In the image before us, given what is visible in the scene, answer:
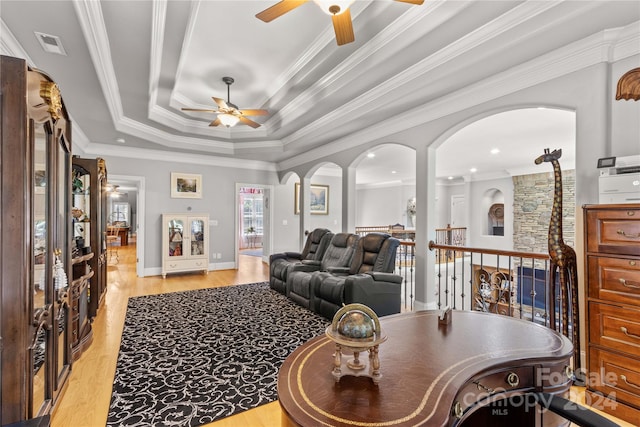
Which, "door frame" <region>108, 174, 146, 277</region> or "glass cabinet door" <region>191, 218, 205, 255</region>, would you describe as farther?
"glass cabinet door" <region>191, 218, 205, 255</region>

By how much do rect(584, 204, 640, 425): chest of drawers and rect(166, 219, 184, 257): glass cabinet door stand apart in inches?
257

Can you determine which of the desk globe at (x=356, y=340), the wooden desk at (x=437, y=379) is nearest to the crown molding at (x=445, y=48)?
the wooden desk at (x=437, y=379)

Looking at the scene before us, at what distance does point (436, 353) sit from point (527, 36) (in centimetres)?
254

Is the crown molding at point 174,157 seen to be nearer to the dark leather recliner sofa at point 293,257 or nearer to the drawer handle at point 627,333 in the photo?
the dark leather recliner sofa at point 293,257

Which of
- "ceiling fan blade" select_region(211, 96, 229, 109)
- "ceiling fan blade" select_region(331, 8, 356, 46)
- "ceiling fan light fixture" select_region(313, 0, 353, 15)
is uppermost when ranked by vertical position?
"ceiling fan blade" select_region(211, 96, 229, 109)

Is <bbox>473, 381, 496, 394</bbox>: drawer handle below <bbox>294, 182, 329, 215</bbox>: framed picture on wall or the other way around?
below

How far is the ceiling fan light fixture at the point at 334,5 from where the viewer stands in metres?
1.80

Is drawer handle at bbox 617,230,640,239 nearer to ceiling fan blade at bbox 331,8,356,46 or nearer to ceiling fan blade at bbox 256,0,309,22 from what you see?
ceiling fan blade at bbox 331,8,356,46

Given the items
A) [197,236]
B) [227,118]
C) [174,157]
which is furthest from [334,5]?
[174,157]

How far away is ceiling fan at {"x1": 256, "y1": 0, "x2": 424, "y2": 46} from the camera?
5.98 feet

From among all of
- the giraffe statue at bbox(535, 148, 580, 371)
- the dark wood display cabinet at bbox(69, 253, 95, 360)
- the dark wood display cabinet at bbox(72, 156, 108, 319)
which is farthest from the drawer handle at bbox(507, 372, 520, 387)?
the dark wood display cabinet at bbox(72, 156, 108, 319)

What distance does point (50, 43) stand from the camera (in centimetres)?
263

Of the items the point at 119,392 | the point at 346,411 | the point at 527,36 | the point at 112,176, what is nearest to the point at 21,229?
the point at 119,392

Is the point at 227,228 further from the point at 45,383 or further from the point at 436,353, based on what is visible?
the point at 436,353
